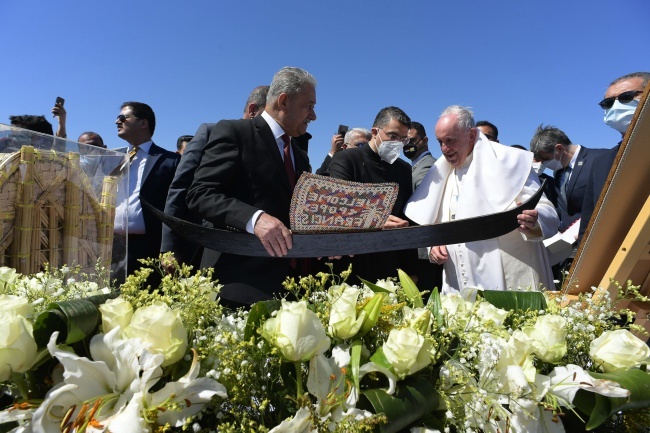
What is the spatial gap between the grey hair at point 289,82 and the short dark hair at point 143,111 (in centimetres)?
251

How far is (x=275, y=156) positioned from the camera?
10.4 ft

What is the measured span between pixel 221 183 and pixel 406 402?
214 centimetres

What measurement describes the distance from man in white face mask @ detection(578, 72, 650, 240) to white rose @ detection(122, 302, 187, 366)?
3.51 m

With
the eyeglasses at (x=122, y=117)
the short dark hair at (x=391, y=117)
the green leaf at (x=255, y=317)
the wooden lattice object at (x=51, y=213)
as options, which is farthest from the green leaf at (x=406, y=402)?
the eyeglasses at (x=122, y=117)

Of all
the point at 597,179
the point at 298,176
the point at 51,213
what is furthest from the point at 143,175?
the point at 597,179

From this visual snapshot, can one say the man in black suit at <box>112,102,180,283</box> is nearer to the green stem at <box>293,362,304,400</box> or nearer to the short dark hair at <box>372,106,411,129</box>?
the short dark hair at <box>372,106,411,129</box>

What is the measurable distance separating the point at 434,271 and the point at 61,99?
5.61 meters

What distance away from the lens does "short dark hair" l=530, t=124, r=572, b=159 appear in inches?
276

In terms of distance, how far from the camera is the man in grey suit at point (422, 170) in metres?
4.48

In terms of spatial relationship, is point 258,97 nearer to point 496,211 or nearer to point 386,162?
point 386,162

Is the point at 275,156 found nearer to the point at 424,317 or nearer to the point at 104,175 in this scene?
the point at 104,175

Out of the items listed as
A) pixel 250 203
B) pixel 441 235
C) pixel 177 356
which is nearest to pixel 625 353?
pixel 177 356

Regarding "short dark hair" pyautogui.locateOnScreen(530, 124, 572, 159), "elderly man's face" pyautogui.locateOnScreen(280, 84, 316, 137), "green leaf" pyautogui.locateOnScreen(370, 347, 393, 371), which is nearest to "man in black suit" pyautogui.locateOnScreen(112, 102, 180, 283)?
"elderly man's face" pyautogui.locateOnScreen(280, 84, 316, 137)

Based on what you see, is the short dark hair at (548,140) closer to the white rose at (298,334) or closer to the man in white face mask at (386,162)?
the man in white face mask at (386,162)
